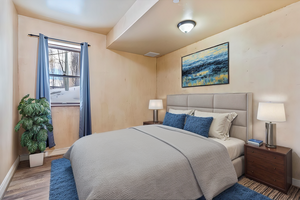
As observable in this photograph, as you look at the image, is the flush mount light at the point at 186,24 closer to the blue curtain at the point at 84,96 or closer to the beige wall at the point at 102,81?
the beige wall at the point at 102,81

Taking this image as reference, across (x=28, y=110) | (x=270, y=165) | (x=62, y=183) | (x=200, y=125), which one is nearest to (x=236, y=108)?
(x=200, y=125)

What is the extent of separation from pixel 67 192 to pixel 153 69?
3.57 meters

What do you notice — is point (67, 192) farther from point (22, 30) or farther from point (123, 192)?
point (22, 30)

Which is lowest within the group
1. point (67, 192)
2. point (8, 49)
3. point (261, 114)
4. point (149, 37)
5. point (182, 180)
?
point (67, 192)

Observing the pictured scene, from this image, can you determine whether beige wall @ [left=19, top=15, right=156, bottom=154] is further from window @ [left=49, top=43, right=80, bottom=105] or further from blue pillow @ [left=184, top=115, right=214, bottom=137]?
blue pillow @ [left=184, top=115, right=214, bottom=137]

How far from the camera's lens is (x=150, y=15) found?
222cm

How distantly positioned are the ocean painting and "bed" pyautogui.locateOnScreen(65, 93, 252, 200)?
2.66 ft

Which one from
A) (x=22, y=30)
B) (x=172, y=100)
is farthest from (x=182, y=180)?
(x=22, y=30)

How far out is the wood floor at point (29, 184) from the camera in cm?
183

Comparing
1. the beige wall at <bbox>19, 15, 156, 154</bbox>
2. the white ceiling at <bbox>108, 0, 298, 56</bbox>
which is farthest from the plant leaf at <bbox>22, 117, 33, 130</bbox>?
the white ceiling at <bbox>108, 0, 298, 56</bbox>

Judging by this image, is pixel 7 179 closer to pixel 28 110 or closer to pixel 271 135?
pixel 28 110

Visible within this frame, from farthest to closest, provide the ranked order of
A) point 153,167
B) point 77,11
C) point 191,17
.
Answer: point 77,11
point 191,17
point 153,167

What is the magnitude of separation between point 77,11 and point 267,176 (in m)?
3.93

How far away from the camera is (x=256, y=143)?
2.11m
